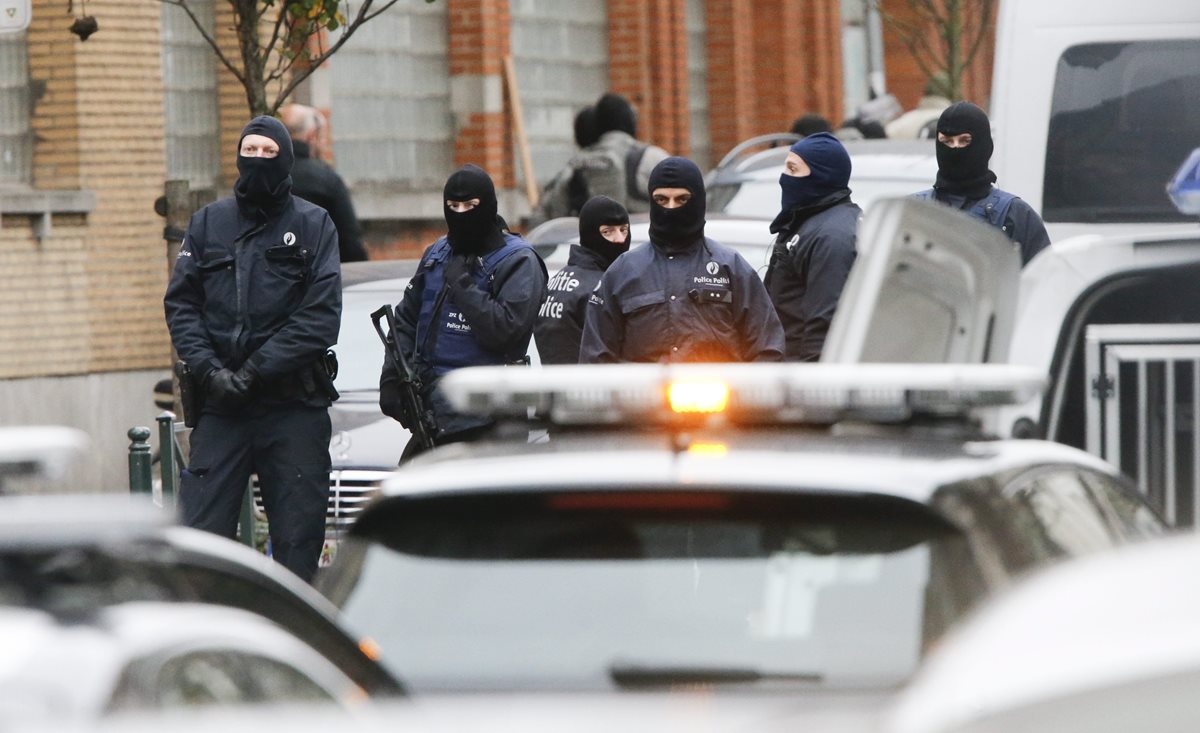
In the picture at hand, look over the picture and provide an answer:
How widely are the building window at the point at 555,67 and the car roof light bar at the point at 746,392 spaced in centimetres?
1753

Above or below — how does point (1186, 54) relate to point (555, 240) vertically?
above

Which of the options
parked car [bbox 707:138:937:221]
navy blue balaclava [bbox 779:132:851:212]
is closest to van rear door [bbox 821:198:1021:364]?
navy blue balaclava [bbox 779:132:851:212]

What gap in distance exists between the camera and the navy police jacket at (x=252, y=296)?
8.23m

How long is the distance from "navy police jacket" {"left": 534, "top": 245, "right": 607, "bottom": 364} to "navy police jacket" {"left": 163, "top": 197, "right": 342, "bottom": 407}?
905 mm

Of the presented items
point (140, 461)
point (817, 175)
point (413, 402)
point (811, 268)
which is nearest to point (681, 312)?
point (811, 268)

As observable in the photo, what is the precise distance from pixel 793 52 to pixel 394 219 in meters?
8.27

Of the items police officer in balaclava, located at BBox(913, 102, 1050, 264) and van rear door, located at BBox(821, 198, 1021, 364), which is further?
police officer in balaclava, located at BBox(913, 102, 1050, 264)

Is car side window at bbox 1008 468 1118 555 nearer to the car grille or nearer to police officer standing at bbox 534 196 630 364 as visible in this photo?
police officer standing at bbox 534 196 630 364

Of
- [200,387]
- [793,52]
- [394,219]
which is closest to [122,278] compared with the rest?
[394,219]

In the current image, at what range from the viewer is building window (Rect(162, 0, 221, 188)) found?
16.6 metres

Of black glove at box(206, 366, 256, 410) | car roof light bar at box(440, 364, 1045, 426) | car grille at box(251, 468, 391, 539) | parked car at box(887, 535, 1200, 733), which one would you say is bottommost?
car grille at box(251, 468, 391, 539)

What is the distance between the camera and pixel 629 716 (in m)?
2.33

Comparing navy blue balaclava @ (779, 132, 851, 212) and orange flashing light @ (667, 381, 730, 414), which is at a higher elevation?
navy blue balaclava @ (779, 132, 851, 212)

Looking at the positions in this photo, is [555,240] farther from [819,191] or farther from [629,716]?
[629,716]
